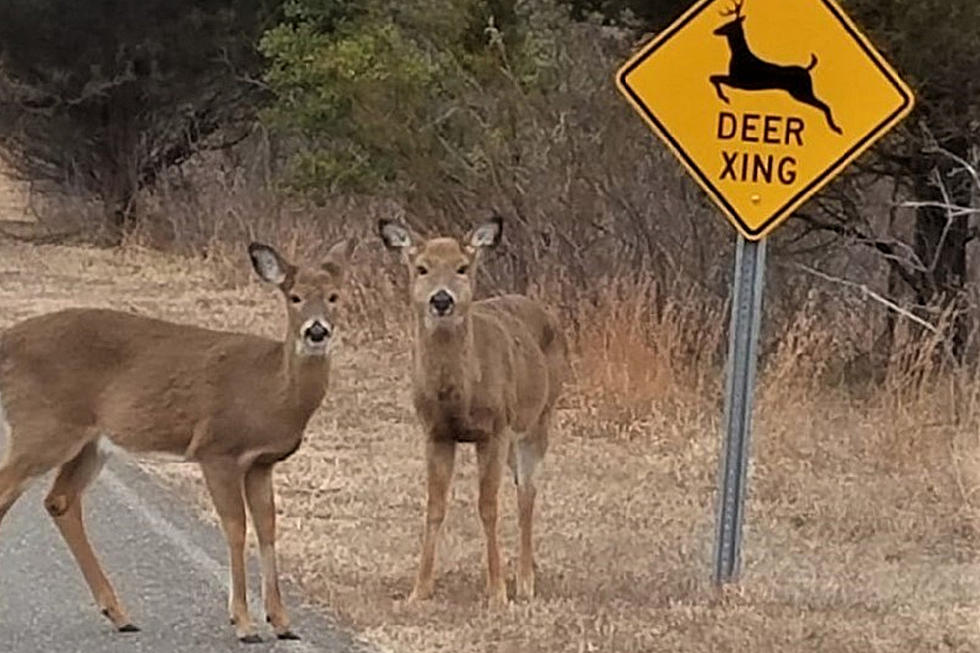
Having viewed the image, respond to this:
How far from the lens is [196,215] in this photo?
34.2m

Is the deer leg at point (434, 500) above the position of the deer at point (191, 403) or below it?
below

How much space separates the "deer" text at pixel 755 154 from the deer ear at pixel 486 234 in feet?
3.24

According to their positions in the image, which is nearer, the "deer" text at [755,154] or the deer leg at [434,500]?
the "deer" text at [755,154]

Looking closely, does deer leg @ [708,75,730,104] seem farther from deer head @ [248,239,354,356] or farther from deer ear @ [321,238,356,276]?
deer head @ [248,239,354,356]

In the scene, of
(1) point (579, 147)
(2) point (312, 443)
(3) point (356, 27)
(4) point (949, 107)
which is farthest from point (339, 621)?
(3) point (356, 27)

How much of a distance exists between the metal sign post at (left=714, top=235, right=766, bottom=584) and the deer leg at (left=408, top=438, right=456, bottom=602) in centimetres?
116

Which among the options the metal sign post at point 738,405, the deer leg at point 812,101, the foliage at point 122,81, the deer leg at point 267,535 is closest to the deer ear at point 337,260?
the deer leg at point 267,535

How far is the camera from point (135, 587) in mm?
10172

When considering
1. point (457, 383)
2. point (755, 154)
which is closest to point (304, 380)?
point (457, 383)

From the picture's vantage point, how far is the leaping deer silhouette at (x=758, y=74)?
31.6 ft

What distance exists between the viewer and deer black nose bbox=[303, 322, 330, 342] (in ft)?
29.6

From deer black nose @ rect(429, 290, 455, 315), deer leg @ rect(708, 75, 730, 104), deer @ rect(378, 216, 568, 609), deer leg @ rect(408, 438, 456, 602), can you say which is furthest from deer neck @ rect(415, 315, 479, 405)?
deer leg @ rect(708, 75, 730, 104)

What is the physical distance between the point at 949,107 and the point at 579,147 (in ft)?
12.3

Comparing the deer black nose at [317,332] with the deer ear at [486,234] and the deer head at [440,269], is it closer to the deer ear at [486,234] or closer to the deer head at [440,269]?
the deer head at [440,269]
